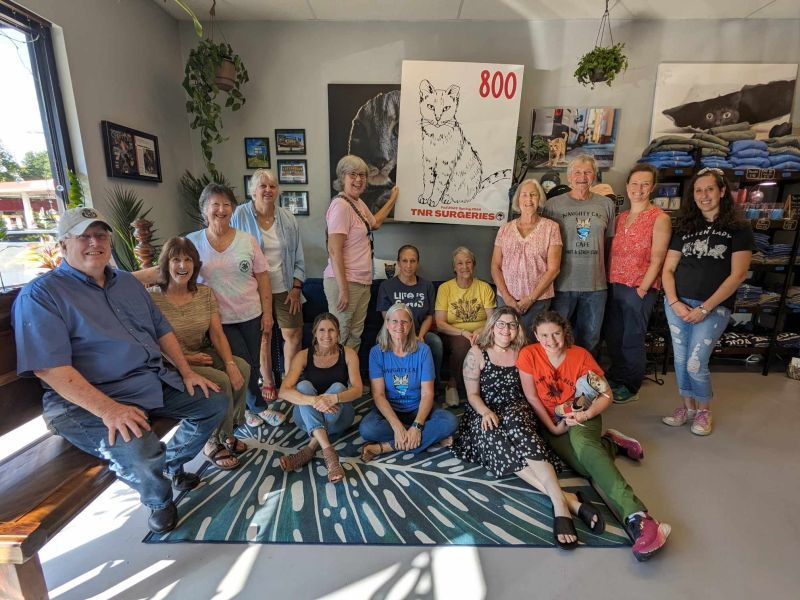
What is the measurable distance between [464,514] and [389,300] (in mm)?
1413

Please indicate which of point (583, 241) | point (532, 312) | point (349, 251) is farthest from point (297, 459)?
point (583, 241)

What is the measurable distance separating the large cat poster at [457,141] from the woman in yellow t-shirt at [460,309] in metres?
0.83

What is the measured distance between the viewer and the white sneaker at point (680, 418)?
7.73ft

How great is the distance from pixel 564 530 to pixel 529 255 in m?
1.47

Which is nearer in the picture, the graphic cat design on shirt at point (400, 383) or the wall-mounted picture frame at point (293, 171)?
the graphic cat design on shirt at point (400, 383)

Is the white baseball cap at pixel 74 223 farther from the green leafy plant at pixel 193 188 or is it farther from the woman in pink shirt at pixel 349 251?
the green leafy plant at pixel 193 188

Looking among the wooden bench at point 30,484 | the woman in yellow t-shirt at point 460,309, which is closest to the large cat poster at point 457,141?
the woman in yellow t-shirt at point 460,309

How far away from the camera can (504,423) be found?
73.5 inches

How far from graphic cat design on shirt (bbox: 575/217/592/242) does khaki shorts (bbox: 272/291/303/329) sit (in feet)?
6.10

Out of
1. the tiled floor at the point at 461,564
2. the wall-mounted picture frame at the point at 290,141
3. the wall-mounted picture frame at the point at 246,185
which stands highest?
the wall-mounted picture frame at the point at 290,141

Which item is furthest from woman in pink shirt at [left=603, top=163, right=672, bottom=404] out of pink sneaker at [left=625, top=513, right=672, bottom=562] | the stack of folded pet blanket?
the stack of folded pet blanket

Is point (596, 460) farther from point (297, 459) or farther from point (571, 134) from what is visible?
point (571, 134)

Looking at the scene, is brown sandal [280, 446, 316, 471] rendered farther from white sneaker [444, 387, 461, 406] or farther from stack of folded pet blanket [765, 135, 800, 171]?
stack of folded pet blanket [765, 135, 800, 171]

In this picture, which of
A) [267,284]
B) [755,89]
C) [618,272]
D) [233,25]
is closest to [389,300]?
[267,284]
